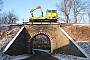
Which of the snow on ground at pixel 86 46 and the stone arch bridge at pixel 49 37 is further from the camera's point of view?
the stone arch bridge at pixel 49 37

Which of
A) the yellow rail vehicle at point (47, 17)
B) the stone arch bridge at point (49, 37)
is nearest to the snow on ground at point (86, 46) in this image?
the stone arch bridge at point (49, 37)

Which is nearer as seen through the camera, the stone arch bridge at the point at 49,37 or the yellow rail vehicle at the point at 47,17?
the stone arch bridge at the point at 49,37

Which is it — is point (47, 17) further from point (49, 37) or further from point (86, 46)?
point (86, 46)

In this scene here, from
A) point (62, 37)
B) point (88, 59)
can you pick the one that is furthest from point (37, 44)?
point (88, 59)

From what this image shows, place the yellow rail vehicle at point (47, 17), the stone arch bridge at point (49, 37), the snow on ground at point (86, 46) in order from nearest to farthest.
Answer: the snow on ground at point (86, 46), the stone arch bridge at point (49, 37), the yellow rail vehicle at point (47, 17)

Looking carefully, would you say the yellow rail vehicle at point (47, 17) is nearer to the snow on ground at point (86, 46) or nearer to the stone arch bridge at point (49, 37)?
the stone arch bridge at point (49, 37)

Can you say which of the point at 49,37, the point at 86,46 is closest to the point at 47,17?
the point at 49,37

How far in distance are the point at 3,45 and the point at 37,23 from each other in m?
7.10

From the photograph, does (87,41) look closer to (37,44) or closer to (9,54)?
(9,54)

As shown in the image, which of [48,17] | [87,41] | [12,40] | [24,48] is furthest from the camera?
[48,17]

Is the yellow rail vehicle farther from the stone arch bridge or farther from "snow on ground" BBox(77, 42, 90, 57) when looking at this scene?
"snow on ground" BBox(77, 42, 90, 57)

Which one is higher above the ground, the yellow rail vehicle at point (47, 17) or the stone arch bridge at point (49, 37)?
the yellow rail vehicle at point (47, 17)

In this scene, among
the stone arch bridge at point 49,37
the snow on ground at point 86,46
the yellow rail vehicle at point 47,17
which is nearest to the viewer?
the snow on ground at point 86,46

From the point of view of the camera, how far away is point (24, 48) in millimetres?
24922
